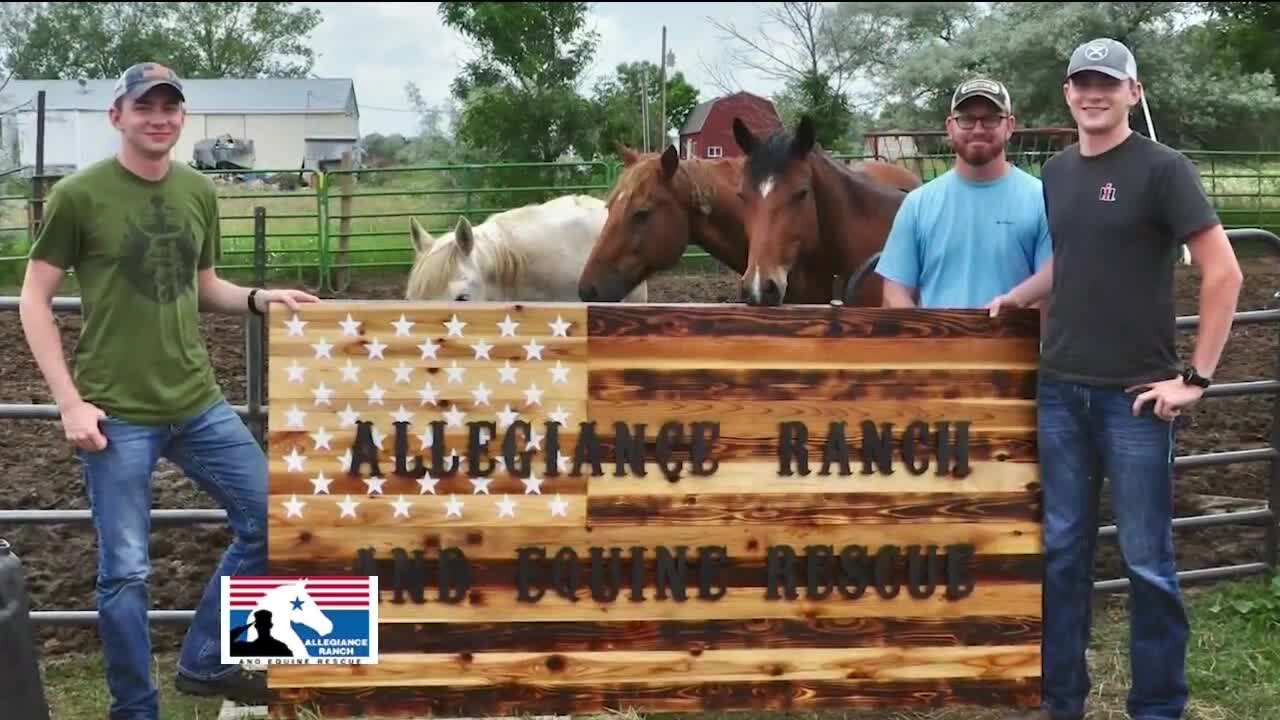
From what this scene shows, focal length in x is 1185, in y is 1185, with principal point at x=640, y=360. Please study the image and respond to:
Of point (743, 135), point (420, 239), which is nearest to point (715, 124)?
point (420, 239)

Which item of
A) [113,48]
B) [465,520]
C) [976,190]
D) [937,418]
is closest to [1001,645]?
[937,418]

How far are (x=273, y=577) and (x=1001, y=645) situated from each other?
6.14 feet

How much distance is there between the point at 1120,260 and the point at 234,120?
13.2 metres

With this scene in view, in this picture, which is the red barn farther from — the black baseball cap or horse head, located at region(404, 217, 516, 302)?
the black baseball cap

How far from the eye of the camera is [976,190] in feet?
10.6

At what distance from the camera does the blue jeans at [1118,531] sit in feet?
9.66

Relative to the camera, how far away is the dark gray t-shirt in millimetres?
2834

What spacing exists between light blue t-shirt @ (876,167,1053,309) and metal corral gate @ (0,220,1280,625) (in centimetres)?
117

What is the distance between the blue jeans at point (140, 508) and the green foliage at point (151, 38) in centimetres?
628

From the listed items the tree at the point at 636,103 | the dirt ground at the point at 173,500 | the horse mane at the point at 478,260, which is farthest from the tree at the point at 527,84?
the horse mane at the point at 478,260

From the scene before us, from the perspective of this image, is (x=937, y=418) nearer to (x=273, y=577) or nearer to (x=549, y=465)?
(x=549, y=465)

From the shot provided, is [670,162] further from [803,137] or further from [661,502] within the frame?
[661,502]

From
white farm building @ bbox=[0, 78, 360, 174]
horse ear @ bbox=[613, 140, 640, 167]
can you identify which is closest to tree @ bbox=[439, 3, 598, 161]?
white farm building @ bbox=[0, 78, 360, 174]

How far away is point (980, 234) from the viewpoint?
10.5 feet
